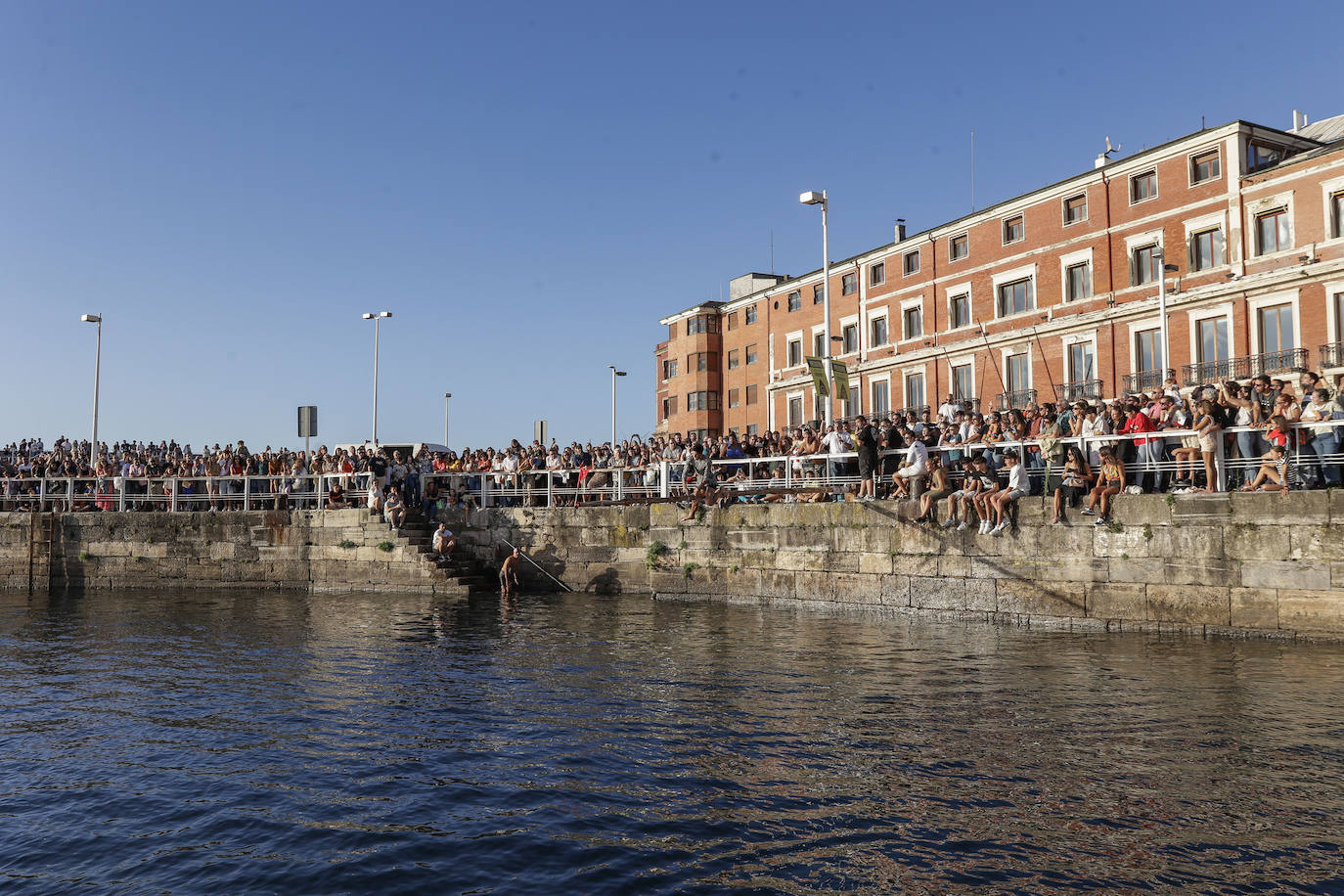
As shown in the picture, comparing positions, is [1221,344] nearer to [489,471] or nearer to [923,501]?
[923,501]

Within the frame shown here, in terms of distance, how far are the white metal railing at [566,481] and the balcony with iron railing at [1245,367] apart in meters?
17.1

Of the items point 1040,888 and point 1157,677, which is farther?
point 1157,677

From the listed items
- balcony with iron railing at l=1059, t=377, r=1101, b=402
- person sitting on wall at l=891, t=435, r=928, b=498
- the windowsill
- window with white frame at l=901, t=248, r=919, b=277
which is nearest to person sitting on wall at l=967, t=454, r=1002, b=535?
person sitting on wall at l=891, t=435, r=928, b=498

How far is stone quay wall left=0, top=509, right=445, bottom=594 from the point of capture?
2442 cm

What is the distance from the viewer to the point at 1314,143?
3316 cm

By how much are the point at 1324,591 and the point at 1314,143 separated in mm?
27018

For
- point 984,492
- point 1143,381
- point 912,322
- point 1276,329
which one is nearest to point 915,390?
point 912,322

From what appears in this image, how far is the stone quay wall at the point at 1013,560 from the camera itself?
13305 millimetres

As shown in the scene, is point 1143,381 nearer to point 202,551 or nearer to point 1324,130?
point 1324,130

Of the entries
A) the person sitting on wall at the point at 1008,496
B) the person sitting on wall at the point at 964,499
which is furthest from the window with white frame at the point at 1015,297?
the person sitting on wall at the point at 1008,496

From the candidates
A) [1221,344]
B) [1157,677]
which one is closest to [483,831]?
[1157,677]

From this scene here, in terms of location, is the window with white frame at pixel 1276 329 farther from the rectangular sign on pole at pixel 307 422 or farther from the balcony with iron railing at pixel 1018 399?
the rectangular sign on pole at pixel 307 422

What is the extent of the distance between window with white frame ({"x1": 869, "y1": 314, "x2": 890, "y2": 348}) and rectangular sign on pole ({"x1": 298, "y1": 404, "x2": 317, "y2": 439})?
29.5m

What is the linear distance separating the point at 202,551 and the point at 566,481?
1057 centimetres
